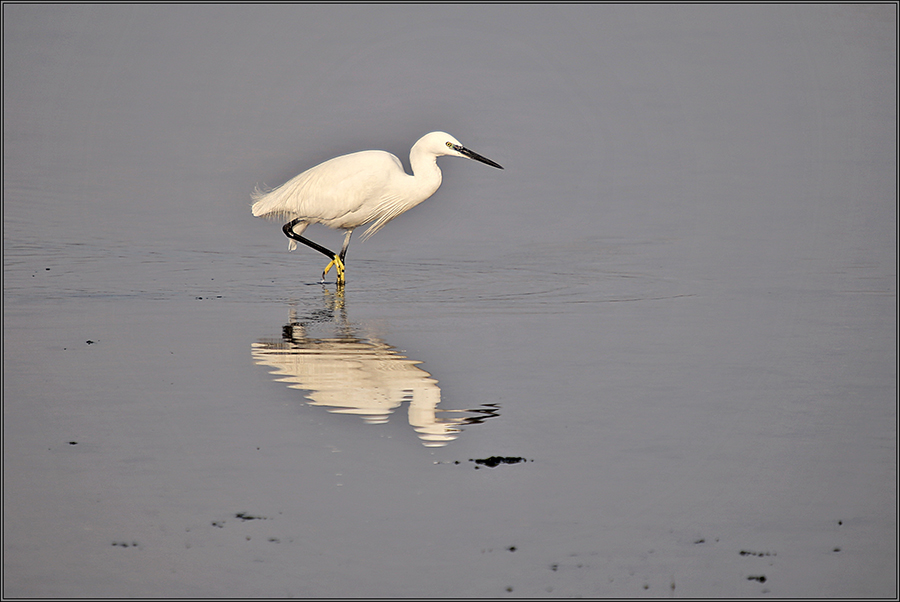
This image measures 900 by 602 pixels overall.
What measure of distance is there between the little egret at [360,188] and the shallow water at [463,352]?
22.6 inches

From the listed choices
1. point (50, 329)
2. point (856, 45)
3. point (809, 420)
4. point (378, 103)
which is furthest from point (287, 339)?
point (856, 45)

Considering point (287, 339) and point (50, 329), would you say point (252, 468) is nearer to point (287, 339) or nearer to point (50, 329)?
Result: point (287, 339)

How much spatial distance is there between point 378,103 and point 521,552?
1448cm

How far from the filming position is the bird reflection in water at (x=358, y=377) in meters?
6.41

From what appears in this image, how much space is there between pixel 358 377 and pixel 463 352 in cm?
96

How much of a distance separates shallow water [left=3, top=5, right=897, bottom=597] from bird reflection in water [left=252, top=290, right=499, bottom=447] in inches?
1.3

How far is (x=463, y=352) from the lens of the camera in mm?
7891

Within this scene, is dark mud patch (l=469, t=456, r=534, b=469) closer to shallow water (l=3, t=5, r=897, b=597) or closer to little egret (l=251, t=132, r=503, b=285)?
shallow water (l=3, t=5, r=897, b=597)

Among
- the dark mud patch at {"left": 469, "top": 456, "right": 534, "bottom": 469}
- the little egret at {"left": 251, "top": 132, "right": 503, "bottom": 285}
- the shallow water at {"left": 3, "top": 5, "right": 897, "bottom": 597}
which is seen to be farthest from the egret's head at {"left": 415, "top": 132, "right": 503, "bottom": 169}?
the dark mud patch at {"left": 469, "top": 456, "right": 534, "bottom": 469}

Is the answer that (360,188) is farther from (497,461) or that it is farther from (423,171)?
(497,461)

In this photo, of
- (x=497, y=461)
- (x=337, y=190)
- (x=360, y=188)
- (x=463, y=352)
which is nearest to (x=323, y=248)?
(x=337, y=190)

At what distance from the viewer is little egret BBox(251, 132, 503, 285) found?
36.2ft

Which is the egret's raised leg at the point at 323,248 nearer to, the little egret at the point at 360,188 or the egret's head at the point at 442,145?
the little egret at the point at 360,188

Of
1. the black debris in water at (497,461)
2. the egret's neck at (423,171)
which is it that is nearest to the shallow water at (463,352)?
the black debris in water at (497,461)
